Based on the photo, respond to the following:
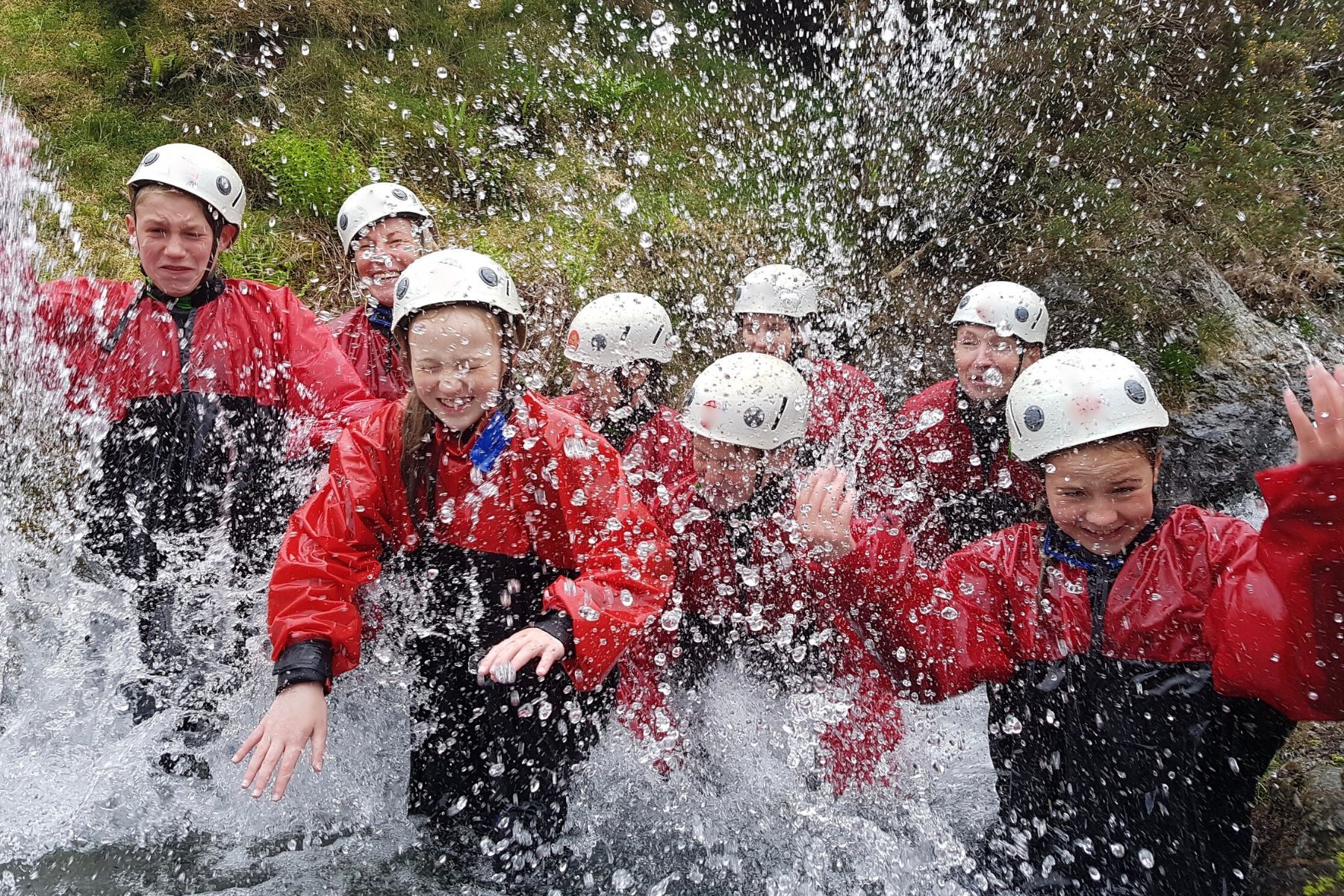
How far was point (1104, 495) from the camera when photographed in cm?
361

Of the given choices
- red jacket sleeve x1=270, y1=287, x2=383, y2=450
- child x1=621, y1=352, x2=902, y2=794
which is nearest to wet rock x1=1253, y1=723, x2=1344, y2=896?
child x1=621, y1=352, x2=902, y2=794

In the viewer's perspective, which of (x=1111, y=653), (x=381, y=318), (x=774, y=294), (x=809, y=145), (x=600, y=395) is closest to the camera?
(x=1111, y=653)

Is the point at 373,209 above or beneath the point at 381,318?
above

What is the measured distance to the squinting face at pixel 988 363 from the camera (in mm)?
5847

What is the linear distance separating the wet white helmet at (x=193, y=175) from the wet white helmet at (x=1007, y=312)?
4710 millimetres

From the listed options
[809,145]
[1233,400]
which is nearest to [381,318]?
[1233,400]

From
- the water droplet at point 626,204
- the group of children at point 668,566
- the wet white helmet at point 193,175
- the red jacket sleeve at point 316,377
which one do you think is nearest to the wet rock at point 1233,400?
the group of children at point 668,566

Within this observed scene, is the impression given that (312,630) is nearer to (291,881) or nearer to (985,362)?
(291,881)

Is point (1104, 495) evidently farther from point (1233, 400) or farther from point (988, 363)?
point (1233, 400)

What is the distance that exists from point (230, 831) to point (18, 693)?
6.60 ft

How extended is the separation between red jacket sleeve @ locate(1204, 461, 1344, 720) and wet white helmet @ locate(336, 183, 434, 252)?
5.32 metres

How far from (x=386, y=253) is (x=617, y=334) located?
1.67 meters

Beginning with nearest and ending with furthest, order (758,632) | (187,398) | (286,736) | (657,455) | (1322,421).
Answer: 1. (1322,421)
2. (286,736)
3. (758,632)
4. (187,398)
5. (657,455)

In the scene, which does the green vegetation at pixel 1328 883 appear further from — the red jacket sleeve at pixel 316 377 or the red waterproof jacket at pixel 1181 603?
the red jacket sleeve at pixel 316 377
